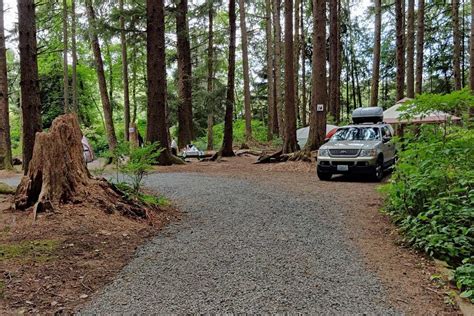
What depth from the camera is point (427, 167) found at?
568 cm

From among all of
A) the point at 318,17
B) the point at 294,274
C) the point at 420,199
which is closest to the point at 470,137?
the point at 420,199

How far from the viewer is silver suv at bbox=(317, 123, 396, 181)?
1057 centimetres

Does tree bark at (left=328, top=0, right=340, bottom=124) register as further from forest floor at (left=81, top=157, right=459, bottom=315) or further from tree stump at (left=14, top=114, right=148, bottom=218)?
tree stump at (left=14, top=114, right=148, bottom=218)

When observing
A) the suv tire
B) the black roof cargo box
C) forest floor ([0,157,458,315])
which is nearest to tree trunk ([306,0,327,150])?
the black roof cargo box

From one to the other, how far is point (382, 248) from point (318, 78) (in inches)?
418

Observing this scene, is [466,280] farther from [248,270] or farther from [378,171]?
[378,171]

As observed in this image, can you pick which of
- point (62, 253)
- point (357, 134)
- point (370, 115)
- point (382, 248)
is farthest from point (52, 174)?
point (370, 115)

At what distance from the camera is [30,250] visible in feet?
14.0

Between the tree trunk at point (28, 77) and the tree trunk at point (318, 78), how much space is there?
9.82 meters

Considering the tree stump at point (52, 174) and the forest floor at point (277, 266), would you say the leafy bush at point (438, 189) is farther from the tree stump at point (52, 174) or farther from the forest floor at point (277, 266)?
the tree stump at point (52, 174)

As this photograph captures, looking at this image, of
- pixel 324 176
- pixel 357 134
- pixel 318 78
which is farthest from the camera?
pixel 318 78

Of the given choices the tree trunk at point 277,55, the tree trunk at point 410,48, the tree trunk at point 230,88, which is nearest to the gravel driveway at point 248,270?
the tree trunk at point 230,88

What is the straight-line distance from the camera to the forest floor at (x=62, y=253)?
3.32m

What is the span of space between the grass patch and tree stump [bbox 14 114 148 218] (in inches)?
38.0
